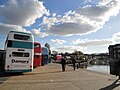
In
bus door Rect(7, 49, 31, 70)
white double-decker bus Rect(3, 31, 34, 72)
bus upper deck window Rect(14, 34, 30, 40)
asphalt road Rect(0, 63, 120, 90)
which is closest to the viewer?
asphalt road Rect(0, 63, 120, 90)

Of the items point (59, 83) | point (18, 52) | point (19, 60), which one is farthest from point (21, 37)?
point (59, 83)

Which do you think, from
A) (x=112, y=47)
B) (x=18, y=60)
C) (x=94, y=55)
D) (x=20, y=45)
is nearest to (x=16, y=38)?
(x=20, y=45)

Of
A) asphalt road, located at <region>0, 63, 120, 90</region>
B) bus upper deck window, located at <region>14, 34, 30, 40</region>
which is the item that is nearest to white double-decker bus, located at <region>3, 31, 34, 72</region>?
bus upper deck window, located at <region>14, 34, 30, 40</region>

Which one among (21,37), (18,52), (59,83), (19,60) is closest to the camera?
(59,83)

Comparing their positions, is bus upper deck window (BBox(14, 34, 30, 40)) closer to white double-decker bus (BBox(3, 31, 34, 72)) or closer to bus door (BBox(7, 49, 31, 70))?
white double-decker bus (BBox(3, 31, 34, 72))

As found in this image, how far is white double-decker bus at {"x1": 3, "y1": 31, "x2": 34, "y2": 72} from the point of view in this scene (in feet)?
61.6

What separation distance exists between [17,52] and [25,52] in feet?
2.73

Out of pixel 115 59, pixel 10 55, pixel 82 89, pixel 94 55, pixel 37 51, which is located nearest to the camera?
pixel 82 89

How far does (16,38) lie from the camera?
19.2 metres

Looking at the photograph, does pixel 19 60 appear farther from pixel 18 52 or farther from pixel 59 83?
pixel 59 83

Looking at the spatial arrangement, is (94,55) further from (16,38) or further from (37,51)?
(16,38)

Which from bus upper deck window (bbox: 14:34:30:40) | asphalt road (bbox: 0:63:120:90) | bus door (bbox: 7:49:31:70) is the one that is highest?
bus upper deck window (bbox: 14:34:30:40)

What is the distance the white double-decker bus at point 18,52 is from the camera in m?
18.8

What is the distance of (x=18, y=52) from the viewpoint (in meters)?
19.3
